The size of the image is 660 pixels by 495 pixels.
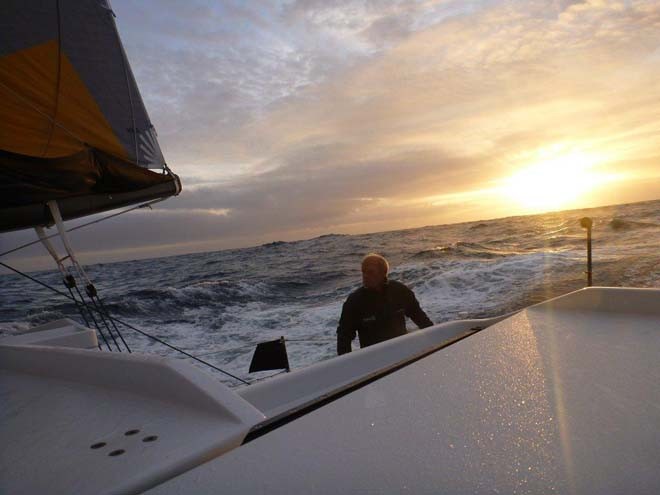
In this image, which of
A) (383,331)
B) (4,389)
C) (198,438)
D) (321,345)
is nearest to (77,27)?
(4,389)

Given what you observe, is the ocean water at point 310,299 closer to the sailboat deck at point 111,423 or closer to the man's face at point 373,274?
the man's face at point 373,274

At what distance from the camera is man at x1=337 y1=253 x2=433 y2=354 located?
3.39 m

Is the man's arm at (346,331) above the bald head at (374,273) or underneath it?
underneath

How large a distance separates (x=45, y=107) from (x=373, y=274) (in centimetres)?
302

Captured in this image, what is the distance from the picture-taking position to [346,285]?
14.3m

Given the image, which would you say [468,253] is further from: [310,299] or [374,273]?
[374,273]

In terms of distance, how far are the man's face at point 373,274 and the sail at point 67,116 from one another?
2.17 metres

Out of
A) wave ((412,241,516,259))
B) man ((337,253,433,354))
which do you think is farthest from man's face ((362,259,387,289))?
wave ((412,241,516,259))

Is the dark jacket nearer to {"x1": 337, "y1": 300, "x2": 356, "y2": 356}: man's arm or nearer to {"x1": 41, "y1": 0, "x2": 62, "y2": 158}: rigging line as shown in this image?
{"x1": 337, "y1": 300, "x2": 356, "y2": 356}: man's arm

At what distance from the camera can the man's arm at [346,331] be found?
3.33 m

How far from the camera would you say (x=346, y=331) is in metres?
3.37

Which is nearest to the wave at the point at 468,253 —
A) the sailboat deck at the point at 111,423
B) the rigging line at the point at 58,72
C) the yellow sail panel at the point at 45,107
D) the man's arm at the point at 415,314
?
the man's arm at the point at 415,314

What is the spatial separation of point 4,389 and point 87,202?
9.52ft

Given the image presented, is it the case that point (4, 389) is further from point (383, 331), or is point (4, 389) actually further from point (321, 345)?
point (321, 345)
